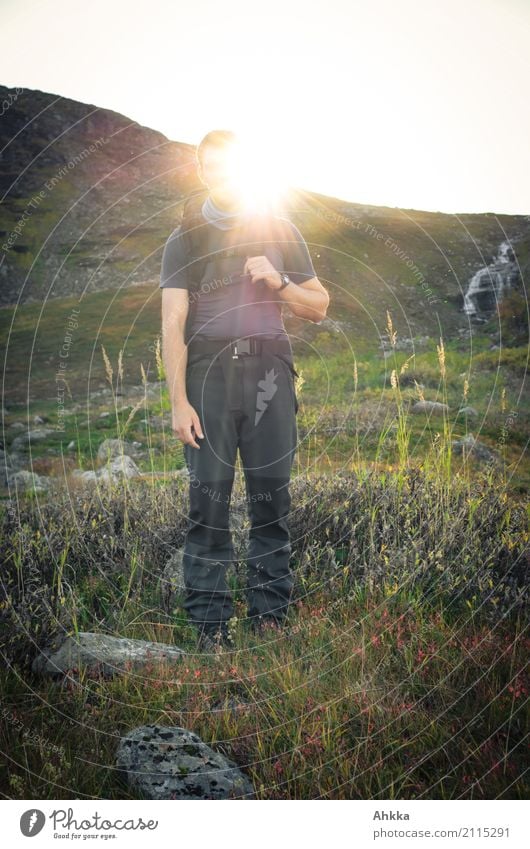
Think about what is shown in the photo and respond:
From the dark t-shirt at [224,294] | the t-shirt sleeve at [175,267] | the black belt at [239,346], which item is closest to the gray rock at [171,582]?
the black belt at [239,346]

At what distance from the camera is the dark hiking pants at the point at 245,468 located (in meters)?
3.54

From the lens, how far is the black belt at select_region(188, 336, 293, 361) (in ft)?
11.5

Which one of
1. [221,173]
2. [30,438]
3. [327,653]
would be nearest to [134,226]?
[30,438]

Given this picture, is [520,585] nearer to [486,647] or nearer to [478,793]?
[486,647]

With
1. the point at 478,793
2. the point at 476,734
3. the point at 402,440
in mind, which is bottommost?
the point at 478,793

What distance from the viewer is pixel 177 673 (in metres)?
2.86

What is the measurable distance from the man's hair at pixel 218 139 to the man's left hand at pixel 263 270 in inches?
31.0

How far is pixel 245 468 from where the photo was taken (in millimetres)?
3729

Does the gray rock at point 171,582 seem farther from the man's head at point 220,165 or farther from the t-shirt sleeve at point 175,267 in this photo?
the man's head at point 220,165

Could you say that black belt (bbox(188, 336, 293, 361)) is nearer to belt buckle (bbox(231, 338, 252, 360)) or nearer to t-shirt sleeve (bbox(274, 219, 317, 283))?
belt buckle (bbox(231, 338, 252, 360))

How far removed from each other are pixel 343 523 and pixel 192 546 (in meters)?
1.34

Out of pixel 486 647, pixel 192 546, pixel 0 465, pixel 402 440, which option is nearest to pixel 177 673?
pixel 192 546

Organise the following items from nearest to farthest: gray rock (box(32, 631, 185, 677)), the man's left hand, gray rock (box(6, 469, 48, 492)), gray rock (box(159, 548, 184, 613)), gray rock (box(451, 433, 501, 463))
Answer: gray rock (box(32, 631, 185, 677)) < the man's left hand < gray rock (box(159, 548, 184, 613)) < gray rock (box(451, 433, 501, 463)) < gray rock (box(6, 469, 48, 492))

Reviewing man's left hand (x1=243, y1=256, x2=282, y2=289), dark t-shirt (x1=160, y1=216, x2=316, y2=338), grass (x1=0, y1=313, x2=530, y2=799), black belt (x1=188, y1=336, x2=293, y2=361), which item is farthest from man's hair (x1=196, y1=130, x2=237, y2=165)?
grass (x1=0, y1=313, x2=530, y2=799)
